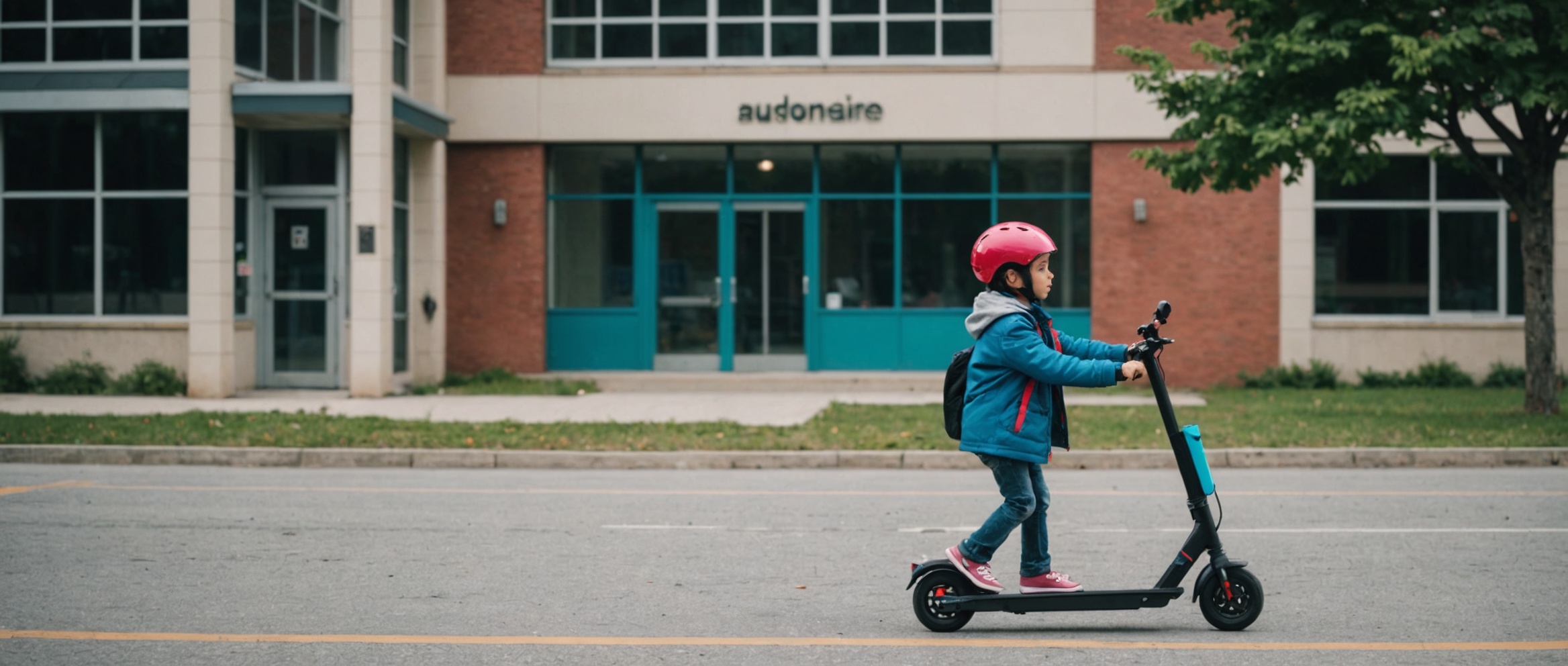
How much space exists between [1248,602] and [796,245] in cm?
1612

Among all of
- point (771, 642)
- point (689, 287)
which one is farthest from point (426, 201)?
point (771, 642)

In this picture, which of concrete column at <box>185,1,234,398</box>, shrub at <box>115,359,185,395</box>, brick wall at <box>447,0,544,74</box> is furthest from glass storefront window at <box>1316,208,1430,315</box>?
shrub at <box>115,359,185,395</box>

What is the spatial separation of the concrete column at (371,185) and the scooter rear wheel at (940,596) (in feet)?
45.8

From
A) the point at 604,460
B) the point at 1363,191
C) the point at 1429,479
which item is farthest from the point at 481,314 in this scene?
the point at 1429,479

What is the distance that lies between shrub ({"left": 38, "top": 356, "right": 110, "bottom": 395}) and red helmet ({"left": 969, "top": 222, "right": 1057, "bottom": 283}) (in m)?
15.7

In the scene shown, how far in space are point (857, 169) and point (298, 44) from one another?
7908 millimetres

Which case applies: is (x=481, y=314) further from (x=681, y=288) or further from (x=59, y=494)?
(x=59, y=494)

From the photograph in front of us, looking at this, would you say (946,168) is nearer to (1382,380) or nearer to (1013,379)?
(1382,380)

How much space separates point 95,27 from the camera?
18609mm

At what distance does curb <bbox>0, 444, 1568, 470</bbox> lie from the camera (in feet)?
41.0

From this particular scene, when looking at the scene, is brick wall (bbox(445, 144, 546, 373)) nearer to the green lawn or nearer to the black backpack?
the green lawn

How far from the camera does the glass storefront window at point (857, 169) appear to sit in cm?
2166

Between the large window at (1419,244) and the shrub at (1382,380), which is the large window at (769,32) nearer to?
the large window at (1419,244)

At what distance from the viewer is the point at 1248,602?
5902 millimetres
